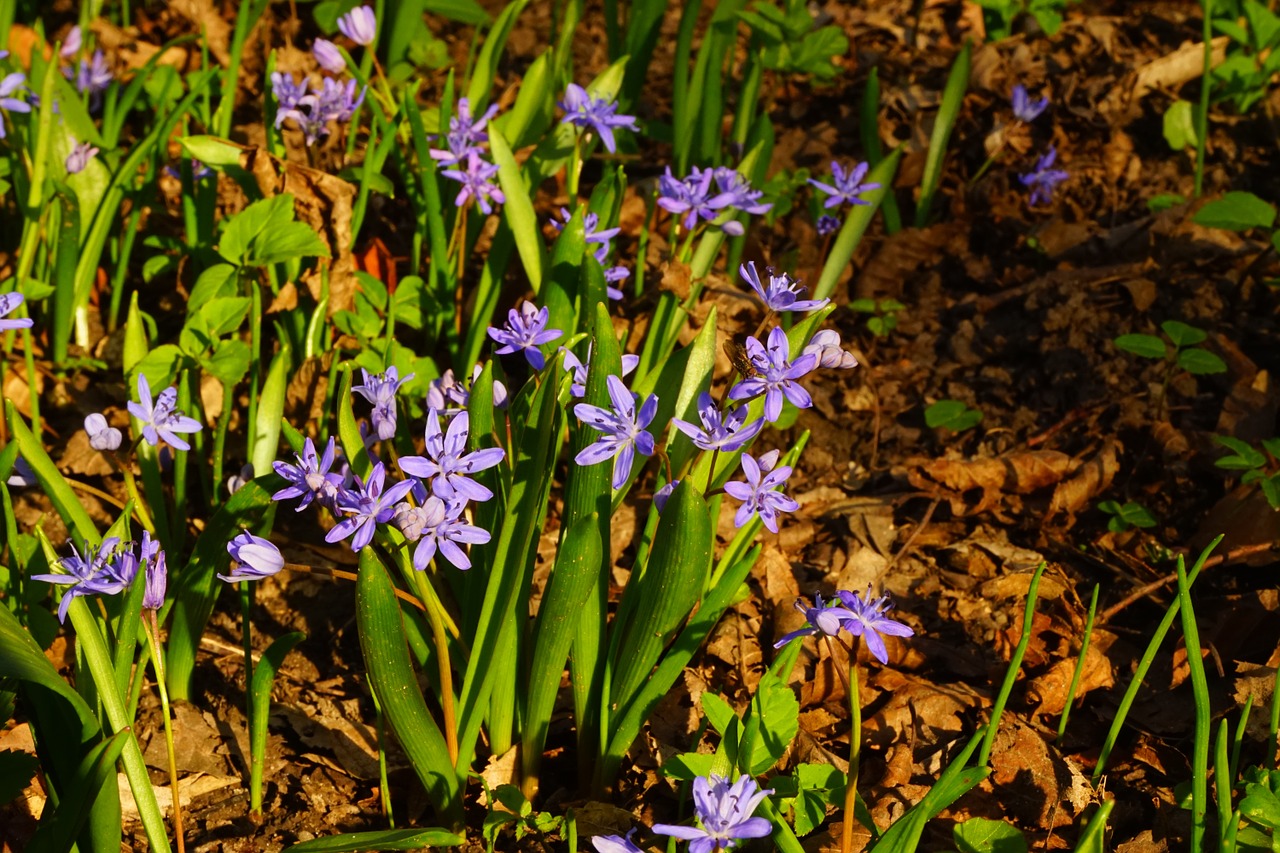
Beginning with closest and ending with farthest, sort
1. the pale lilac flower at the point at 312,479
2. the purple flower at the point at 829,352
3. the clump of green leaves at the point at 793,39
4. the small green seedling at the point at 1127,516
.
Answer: the pale lilac flower at the point at 312,479, the purple flower at the point at 829,352, the small green seedling at the point at 1127,516, the clump of green leaves at the point at 793,39

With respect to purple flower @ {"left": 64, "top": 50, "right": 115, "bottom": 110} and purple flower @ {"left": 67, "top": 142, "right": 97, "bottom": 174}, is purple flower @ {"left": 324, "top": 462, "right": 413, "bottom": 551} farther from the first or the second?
purple flower @ {"left": 64, "top": 50, "right": 115, "bottom": 110}

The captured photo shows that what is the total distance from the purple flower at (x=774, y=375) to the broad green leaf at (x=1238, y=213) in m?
1.70

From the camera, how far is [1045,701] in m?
2.19

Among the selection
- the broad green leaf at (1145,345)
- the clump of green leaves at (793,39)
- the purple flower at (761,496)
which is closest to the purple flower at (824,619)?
the purple flower at (761,496)

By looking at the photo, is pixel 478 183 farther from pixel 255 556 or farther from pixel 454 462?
pixel 255 556

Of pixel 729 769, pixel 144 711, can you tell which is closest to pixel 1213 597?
pixel 729 769

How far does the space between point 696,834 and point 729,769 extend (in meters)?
0.25

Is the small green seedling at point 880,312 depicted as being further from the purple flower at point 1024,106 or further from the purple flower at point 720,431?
the purple flower at point 720,431

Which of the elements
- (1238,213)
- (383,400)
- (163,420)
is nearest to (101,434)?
(163,420)

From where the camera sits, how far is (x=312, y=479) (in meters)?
1.59

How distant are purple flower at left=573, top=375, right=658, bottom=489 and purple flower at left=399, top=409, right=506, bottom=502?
0.44ft

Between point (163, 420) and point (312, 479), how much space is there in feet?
2.05

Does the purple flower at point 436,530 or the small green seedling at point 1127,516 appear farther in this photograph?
the small green seedling at point 1127,516

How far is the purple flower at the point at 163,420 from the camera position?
6.59ft
